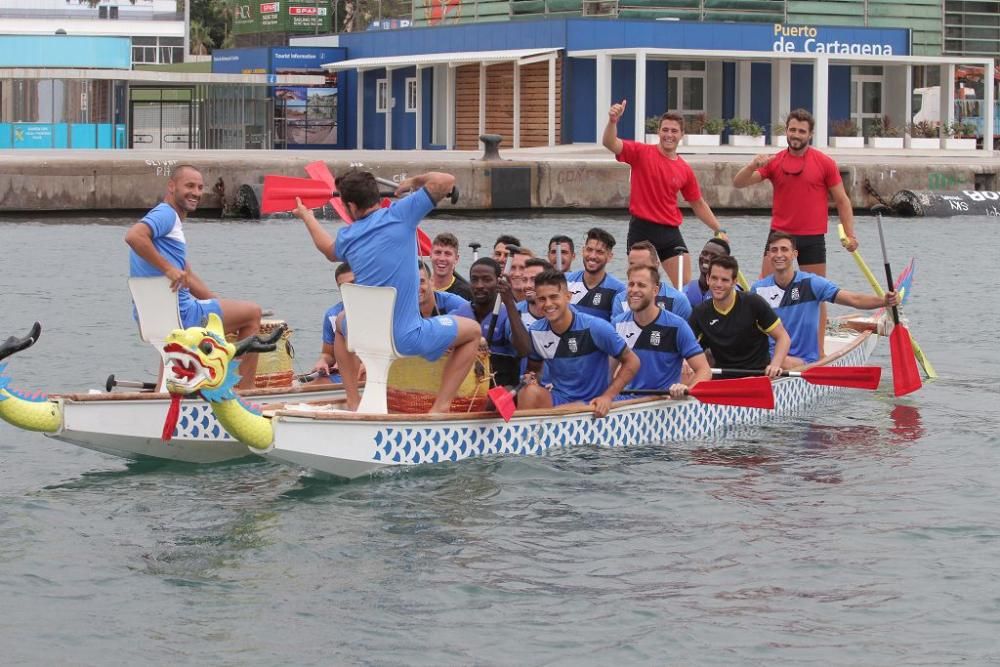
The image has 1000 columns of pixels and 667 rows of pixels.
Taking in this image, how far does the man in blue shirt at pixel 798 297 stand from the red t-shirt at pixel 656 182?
106cm

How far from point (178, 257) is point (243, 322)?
71 cm

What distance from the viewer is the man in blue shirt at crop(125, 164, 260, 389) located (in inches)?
423

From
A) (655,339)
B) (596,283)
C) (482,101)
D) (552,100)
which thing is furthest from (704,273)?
(482,101)

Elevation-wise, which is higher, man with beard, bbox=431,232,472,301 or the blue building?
the blue building

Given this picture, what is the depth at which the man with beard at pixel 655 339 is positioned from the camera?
11.6 meters

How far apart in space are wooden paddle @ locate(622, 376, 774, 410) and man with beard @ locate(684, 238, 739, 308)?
124cm

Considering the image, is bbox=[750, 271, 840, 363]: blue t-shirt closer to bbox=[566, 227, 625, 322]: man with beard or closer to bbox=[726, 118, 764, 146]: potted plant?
bbox=[566, 227, 625, 322]: man with beard

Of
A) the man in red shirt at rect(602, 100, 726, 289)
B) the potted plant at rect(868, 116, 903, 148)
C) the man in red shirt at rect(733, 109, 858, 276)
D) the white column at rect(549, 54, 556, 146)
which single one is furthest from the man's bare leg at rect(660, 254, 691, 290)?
the potted plant at rect(868, 116, 903, 148)

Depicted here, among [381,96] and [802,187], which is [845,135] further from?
[802,187]

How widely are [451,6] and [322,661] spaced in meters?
42.5

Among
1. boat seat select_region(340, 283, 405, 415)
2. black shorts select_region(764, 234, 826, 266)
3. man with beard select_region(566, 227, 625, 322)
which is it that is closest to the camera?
boat seat select_region(340, 283, 405, 415)

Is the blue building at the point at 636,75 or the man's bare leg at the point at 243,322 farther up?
the blue building at the point at 636,75

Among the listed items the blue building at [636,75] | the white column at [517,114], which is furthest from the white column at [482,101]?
the white column at [517,114]

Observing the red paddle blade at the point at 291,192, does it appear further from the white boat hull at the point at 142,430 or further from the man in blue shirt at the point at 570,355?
the man in blue shirt at the point at 570,355
